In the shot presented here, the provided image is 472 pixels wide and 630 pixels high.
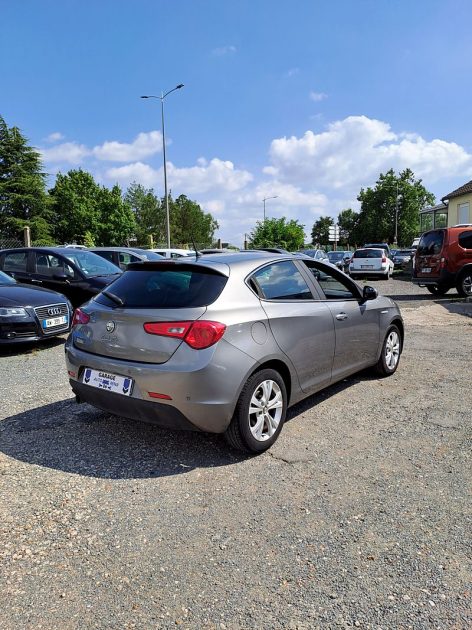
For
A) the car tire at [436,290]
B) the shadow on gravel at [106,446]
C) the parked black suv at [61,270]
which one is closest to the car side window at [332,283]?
the shadow on gravel at [106,446]

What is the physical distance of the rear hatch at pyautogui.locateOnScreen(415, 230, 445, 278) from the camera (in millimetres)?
13746

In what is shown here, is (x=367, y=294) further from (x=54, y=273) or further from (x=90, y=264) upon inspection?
(x=54, y=273)

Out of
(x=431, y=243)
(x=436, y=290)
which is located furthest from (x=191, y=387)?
(x=436, y=290)

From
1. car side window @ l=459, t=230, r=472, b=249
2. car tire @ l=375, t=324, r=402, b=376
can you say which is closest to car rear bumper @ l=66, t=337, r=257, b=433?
car tire @ l=375, t=324, r=402, b=376

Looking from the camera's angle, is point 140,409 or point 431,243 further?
point 431,243

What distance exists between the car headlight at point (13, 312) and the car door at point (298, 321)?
4.51 m

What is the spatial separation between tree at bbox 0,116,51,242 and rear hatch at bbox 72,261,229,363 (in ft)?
164

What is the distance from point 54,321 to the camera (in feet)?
24.4

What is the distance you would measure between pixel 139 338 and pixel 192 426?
737mm

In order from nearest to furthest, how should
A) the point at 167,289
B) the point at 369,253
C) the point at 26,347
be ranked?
the point at 167,289 < the point at 26,347 < the point at 369,253

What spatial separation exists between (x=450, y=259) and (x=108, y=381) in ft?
40.7

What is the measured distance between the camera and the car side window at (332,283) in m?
4.69

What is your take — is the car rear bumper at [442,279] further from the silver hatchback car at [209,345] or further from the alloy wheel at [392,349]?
the silver hatchback car at [209,345]

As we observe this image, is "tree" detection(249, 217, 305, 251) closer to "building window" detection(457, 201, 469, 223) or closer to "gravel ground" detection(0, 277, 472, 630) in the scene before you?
"building window" detection(457, 201, 469, 223)
